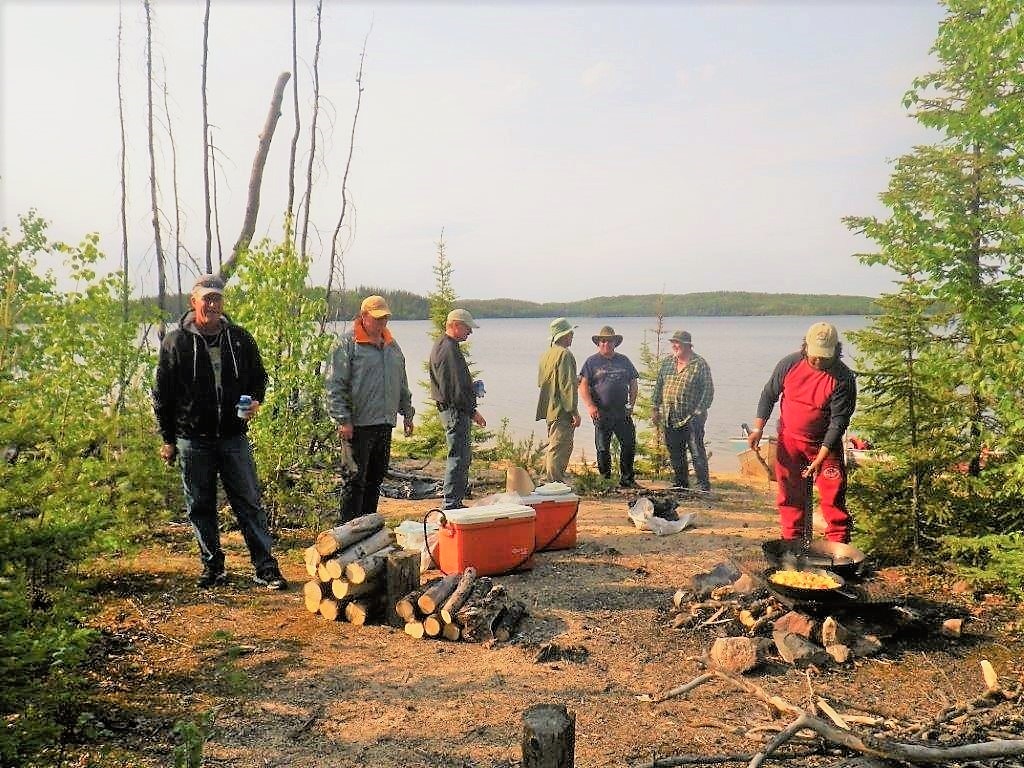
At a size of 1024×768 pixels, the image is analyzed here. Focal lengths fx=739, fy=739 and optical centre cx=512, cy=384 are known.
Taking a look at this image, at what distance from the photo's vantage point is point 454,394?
6.95 meters

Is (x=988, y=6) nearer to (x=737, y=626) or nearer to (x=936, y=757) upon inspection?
(x=737, y=626)

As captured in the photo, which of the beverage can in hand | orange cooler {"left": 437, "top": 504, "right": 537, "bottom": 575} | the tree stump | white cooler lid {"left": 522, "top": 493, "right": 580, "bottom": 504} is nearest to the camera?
the tree stump

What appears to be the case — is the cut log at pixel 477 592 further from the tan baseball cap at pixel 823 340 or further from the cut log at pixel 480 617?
the tan baseball cap at pixel 823 340

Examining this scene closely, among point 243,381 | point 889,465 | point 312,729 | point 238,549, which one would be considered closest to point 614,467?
point 889,465

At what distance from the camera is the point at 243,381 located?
5.68m

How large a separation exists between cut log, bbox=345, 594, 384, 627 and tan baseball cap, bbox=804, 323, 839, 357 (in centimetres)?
386

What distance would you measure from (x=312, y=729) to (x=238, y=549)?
3.45 metres

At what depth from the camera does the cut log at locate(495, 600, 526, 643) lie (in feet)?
16.1

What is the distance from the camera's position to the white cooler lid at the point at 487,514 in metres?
5.91

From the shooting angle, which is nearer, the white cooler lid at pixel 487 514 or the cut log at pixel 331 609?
the cut log at pixel 331 609

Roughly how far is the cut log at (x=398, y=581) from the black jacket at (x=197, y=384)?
163 cm

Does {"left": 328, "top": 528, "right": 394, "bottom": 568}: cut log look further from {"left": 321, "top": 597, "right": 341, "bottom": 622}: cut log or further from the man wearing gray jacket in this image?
the man wearing gray jacket

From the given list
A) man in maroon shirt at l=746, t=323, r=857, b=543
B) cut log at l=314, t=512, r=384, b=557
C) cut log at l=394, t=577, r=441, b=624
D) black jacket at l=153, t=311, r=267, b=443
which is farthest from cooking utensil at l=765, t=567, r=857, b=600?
black jacket at l=153, t=311, r=267, b=443

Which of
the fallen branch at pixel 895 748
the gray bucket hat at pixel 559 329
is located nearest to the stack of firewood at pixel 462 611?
the fallen branch at pixel 895 748
